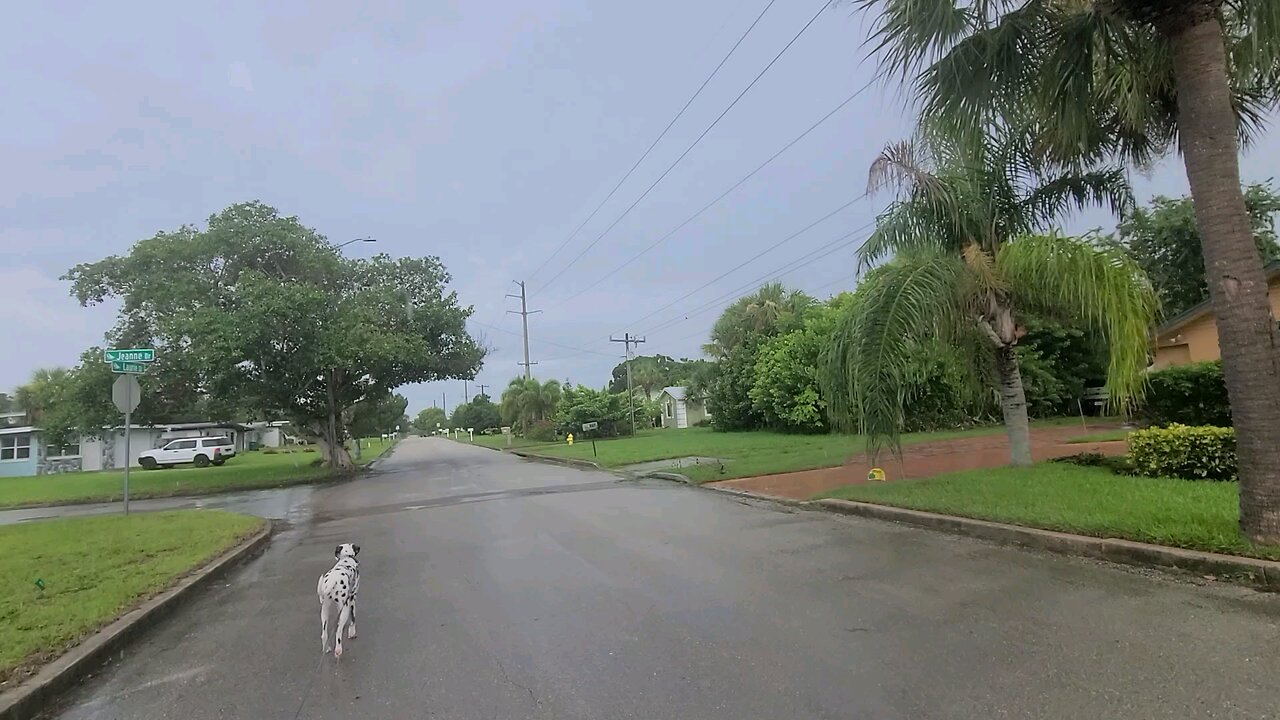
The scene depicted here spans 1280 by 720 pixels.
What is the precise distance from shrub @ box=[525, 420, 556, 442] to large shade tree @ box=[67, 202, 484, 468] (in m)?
19.0

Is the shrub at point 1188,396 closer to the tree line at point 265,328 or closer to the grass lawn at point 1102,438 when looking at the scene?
the grass lawn at point 1102,438

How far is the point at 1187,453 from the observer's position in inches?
386

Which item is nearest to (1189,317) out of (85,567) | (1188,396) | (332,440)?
(1188,396)

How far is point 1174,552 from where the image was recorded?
21.0 feet

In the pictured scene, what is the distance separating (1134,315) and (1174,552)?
16.5 feet

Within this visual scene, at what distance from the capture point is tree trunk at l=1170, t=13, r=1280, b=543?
20.6 feet

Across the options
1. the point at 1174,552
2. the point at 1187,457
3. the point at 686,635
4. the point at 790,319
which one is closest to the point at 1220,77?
the point at 1174,552

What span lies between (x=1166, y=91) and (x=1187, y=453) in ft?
15.4

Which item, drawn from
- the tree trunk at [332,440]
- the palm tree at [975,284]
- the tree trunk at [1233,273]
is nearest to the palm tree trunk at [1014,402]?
the palm tree at [975,284]

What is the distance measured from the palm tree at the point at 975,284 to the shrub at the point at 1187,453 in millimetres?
657

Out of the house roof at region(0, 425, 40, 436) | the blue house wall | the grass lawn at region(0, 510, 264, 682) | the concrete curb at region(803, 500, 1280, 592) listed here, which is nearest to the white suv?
the house roof at region(0, 425, 40, 436)

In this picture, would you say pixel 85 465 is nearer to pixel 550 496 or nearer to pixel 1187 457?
pixel 550 496

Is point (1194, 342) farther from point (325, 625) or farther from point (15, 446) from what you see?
point (15, 446)

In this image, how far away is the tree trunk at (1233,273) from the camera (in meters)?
6.29
